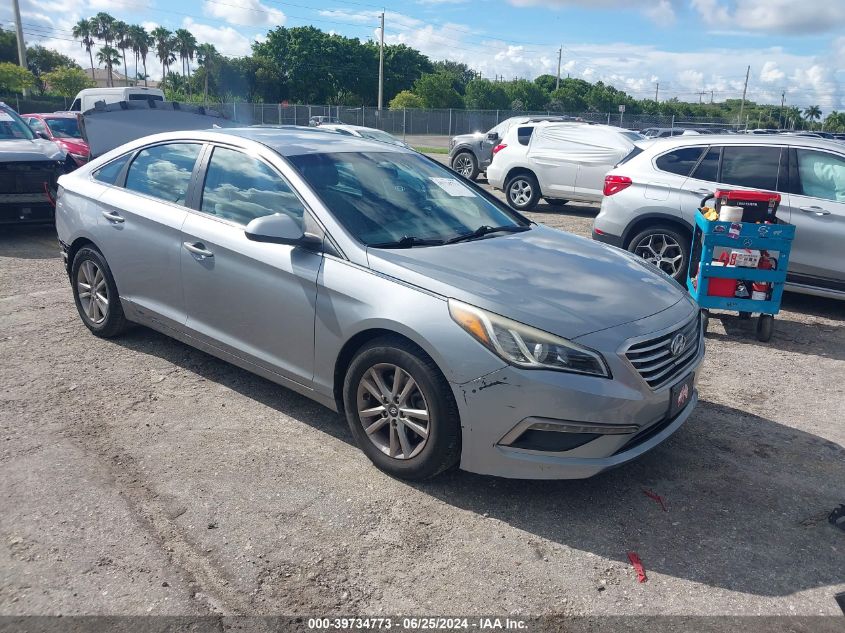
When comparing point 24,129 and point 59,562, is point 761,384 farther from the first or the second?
point 24,129

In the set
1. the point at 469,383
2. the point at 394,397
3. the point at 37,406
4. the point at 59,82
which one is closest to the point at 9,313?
the point at 37,406

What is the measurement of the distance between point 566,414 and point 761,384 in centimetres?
279

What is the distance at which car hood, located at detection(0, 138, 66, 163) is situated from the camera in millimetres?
9234

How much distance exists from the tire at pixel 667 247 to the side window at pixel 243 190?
15.1ft

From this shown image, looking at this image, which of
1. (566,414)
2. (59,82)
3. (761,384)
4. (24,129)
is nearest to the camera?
(566,414)

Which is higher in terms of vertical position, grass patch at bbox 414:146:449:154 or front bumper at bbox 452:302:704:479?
front bumper at bbox 452:302:704:479

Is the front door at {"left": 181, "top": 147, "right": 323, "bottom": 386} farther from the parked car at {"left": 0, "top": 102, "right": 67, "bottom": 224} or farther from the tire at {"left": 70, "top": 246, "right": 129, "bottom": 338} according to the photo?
the parked car at {"left": 0, "top": 102, "right": 67, "bottom": 224}

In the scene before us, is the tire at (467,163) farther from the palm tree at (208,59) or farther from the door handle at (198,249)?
the palm tree at (208,59)

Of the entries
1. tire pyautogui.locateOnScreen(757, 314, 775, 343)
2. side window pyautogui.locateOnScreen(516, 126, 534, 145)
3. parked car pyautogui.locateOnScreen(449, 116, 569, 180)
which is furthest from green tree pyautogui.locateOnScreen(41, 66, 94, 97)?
tire pyautogui.locateOnScreen(757, 314, 775, 343)

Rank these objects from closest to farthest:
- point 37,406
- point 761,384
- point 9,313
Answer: point 37,406 → point 761,384 → point 9,313

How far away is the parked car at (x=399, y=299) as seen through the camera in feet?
10.8

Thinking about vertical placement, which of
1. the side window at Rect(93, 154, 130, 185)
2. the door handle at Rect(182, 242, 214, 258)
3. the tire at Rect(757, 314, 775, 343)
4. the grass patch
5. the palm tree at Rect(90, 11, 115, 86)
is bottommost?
the grass patch

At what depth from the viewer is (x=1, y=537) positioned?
3.15 metres

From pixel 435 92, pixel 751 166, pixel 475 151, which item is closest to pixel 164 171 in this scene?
pixel 751 166
